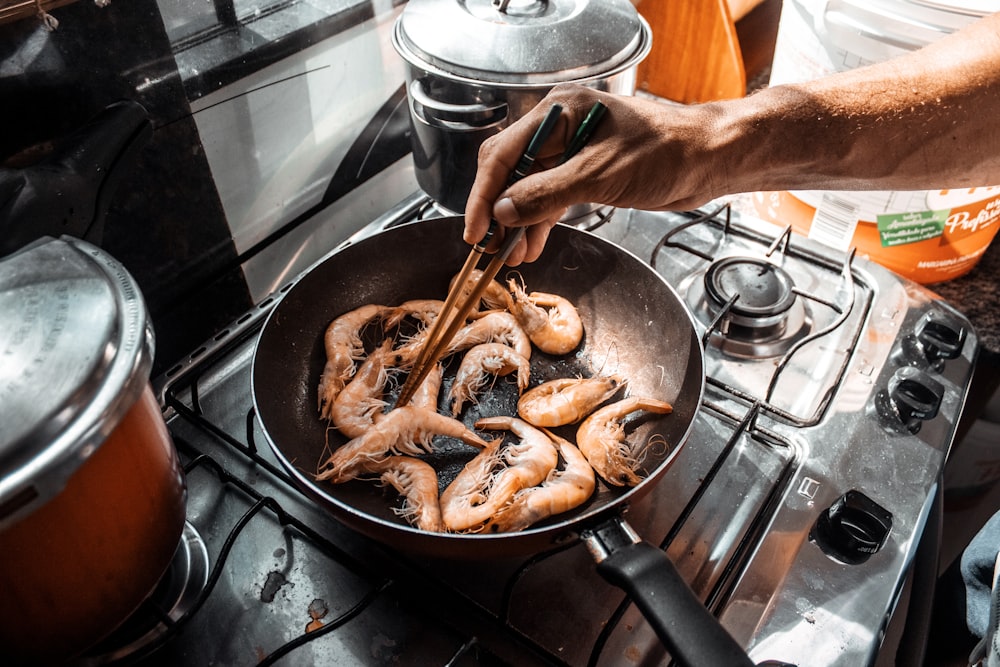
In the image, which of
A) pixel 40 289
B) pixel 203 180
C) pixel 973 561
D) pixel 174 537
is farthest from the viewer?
pixel 203 180

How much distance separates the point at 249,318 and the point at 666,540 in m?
0.84

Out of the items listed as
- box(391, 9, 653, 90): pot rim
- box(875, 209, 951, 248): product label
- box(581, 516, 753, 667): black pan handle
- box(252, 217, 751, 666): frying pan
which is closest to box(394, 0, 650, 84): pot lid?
box(391, 9, 653, 90): pot rim

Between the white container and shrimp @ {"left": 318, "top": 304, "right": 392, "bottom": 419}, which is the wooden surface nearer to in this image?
the white container

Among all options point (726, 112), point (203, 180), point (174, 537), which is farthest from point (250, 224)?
point (726, 112)

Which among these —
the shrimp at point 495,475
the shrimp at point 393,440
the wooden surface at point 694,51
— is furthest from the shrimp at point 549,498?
the wooden surface at point 694,51

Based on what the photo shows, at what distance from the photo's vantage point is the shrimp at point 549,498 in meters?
0.95

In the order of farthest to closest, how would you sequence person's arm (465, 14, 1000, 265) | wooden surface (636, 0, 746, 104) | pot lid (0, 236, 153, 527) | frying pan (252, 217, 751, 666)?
wooden surface (636, 0, 746, 104), person's arm (465, 14, 1000, 265), frying pan (252, 217, 751, 666), pot lid (0, 236, 153, 527)

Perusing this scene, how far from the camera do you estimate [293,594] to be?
0.95 metres

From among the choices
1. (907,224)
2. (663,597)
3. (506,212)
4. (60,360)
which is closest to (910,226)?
(907,224)

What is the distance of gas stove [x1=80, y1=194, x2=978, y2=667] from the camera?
0.90 meters

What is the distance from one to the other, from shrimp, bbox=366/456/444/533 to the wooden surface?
55.3 inches

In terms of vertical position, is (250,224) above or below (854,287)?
above

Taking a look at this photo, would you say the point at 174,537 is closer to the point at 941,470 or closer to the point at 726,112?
the point at 726,112

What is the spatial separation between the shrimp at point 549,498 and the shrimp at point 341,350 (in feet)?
1.20
